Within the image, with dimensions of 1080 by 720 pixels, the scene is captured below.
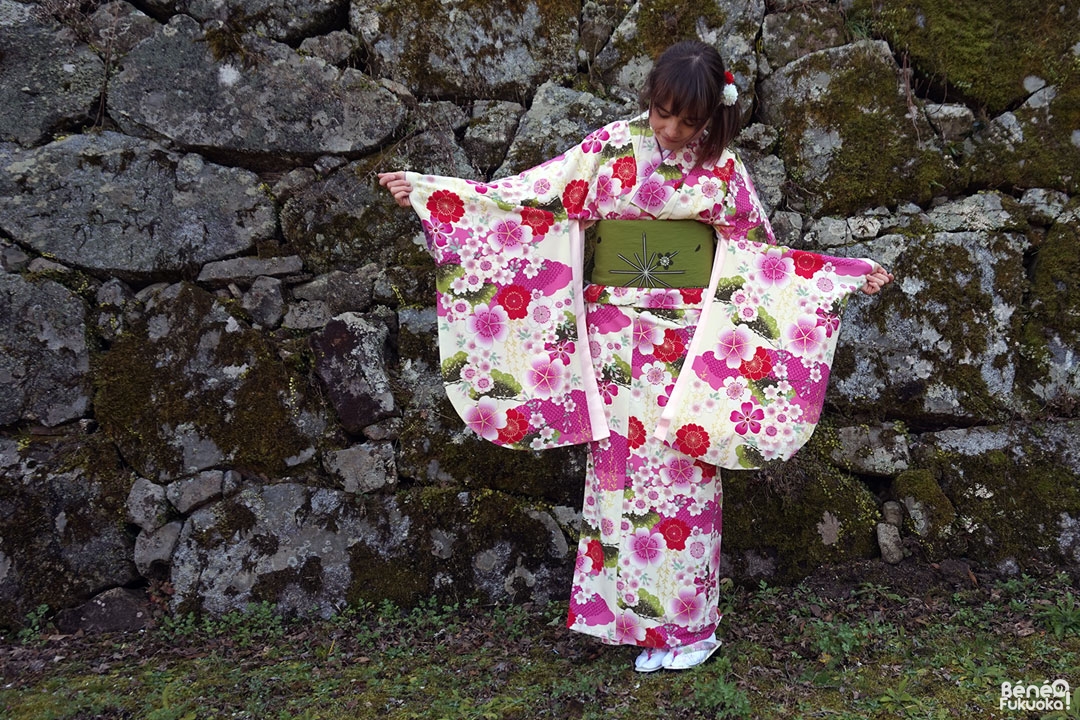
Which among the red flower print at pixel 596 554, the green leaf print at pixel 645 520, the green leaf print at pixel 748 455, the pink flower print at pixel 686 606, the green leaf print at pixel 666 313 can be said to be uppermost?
the green leaf print at pixel 666 313

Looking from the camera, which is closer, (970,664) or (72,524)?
(970,664)

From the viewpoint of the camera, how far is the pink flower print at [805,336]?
237 centimetres

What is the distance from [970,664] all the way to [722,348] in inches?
50.3

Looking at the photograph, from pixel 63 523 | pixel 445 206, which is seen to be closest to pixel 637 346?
pixel 445 206

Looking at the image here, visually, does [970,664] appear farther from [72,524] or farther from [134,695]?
[72,524]

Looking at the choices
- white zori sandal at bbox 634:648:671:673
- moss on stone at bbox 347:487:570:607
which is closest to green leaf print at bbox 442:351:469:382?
moss on stone at bbox 347:487:570:607

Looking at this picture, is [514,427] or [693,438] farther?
[514,427]

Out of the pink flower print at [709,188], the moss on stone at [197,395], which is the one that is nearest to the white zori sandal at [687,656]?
the pink flower print at [709,188]

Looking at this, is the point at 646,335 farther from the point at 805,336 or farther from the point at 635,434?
the point at 805,336

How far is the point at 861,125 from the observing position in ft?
9.70

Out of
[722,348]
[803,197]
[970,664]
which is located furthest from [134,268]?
[970,664]

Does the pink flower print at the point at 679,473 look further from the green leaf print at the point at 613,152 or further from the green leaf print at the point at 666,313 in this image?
the green leaf print at the point at 613,152

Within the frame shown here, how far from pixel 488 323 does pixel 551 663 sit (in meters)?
1.19

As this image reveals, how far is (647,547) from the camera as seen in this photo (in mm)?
2367
